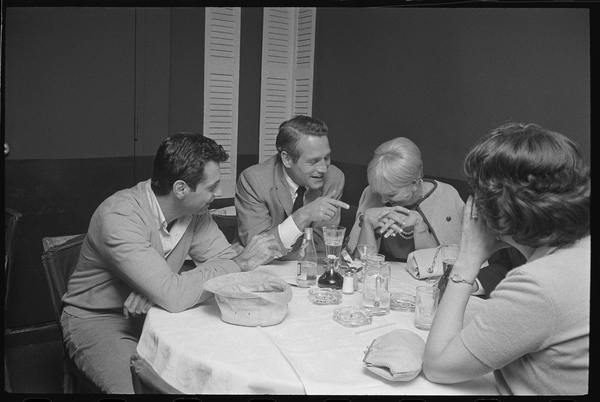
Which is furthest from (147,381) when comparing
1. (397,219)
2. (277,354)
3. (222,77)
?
(222,77)

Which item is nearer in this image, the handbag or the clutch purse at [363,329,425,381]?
the clutch purse at [363,329,425,381]

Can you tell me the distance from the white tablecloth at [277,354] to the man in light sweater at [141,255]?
12 cm

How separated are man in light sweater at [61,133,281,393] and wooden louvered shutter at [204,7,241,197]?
1463 mm

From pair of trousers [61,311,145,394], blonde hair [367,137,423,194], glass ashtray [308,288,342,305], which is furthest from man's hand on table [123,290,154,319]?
blonde hair [367,137,423,194]

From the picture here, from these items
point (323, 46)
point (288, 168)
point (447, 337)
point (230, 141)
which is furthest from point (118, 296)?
point (323, 46)

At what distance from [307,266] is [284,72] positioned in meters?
1.97

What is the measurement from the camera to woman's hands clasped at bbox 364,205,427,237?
2.12 metres

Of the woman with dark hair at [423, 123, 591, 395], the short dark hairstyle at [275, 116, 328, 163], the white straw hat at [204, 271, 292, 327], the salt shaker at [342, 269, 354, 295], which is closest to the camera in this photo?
the woman with dark hair at [423, 123, 591, 395]

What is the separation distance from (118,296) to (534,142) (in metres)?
1.33

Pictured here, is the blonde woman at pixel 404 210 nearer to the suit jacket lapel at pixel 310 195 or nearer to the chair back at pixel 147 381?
the suit jacket lapel at pixel 310 195

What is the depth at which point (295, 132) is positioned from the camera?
7.87 ft

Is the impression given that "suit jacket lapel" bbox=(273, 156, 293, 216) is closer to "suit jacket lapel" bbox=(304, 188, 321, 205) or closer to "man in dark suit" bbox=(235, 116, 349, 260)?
"man in dark suit" bbox=(235, 116, 349, 260)

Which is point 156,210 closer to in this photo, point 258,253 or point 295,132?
point 258,253
